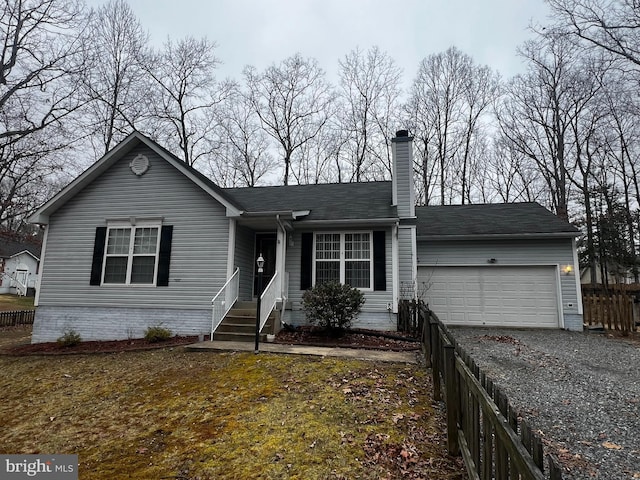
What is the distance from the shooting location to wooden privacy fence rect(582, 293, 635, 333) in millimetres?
10336

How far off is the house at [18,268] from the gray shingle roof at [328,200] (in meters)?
29.0

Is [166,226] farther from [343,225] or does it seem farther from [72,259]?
[343,225]

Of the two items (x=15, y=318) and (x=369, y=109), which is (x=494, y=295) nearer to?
(x=369, y=109)

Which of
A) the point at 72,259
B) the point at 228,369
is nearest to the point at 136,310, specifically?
the point at 72,259

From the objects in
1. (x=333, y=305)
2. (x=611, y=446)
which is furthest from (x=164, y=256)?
(x=611, y=446)

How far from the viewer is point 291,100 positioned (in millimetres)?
23594

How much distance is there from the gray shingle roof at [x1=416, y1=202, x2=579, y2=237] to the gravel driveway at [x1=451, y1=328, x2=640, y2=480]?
11.9 ft

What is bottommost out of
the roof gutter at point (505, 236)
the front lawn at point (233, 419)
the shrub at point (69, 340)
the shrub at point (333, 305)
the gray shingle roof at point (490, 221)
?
the front lawn at point (233, 419)

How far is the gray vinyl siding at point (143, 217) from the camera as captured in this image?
9477 mm

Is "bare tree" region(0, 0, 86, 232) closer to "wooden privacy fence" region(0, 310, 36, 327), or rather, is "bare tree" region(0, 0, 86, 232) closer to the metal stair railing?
"wooden privacy fence" region(0, 310, 36, 327)

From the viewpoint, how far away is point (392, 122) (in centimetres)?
2239

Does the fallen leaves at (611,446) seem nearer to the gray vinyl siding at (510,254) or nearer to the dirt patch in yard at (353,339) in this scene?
the dirt patch in yard at (353,339)

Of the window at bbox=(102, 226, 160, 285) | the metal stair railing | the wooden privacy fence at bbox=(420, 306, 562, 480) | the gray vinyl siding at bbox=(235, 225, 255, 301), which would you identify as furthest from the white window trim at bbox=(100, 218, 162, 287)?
the wooden privacy fence at bbox=(420, 306, 562, 480)

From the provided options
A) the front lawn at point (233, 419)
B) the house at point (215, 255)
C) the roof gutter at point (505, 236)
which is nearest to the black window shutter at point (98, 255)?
the house at point (215, 255)
